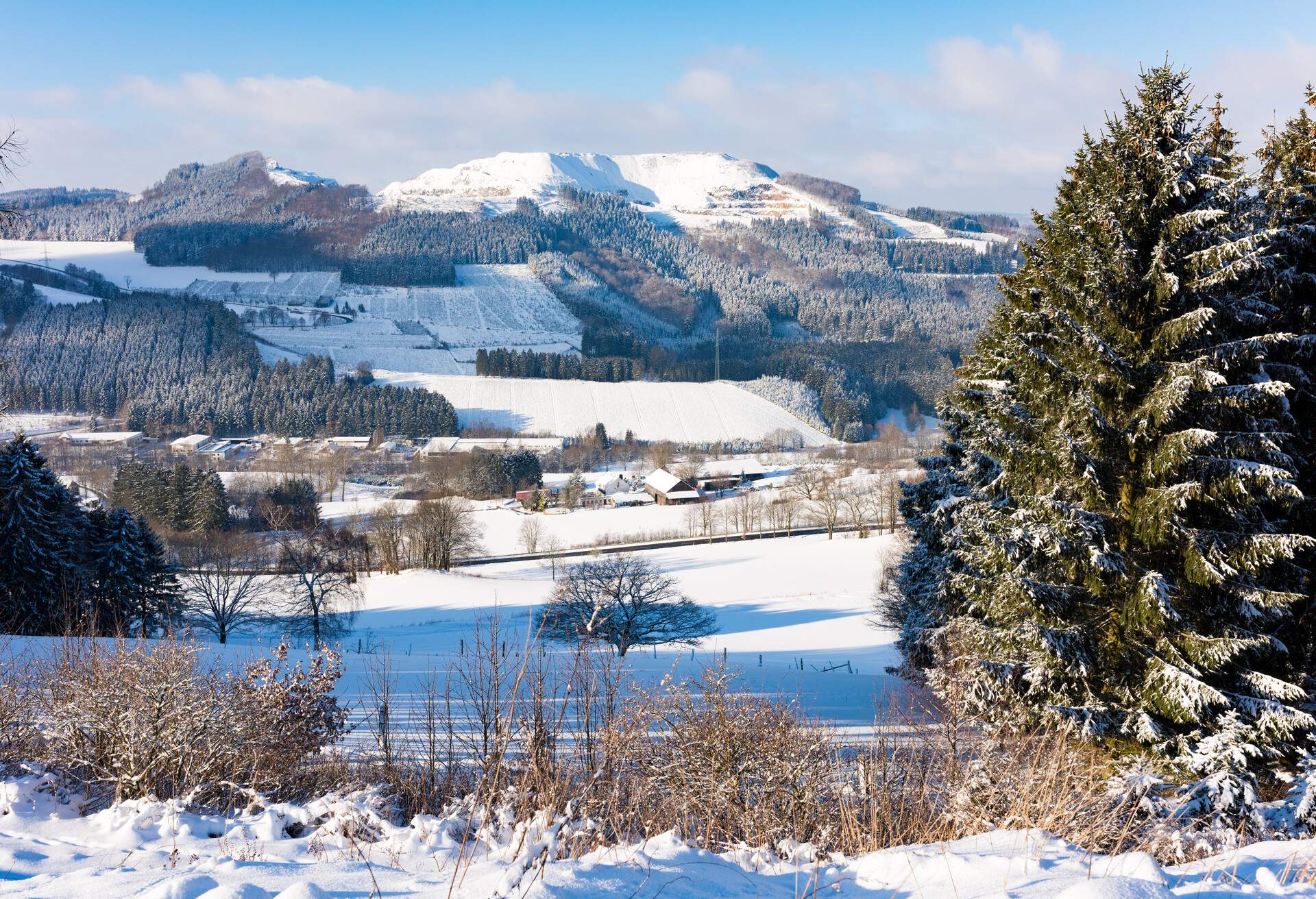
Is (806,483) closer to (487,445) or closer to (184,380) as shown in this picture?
(487,445)

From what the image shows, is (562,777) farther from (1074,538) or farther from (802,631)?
(802,631)

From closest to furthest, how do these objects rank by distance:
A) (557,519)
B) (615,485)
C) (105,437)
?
(557,519) < (615,485) < (105,437)

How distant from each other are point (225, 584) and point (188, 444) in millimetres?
66022

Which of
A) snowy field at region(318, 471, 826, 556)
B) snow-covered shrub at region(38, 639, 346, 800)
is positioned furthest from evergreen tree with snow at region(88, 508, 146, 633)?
snowy field at region(318, 471, 826, 556)

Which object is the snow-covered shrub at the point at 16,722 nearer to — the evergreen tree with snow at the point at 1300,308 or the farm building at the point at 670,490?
the evergreen tree with snow at the point at 1300,308

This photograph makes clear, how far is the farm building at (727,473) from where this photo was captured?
74.1 metres

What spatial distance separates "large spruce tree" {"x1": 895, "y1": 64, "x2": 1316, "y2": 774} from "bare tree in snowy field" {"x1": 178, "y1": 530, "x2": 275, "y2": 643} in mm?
24989

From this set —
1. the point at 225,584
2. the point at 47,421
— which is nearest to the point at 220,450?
the point at 47,421

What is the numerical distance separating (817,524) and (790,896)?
59.2m

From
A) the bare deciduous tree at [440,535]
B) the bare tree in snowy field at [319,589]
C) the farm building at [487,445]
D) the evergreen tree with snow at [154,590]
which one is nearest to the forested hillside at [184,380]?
the farm building at [487,445]

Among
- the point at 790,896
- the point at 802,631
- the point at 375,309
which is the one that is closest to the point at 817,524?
the point at 802,631

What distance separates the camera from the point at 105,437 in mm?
87125

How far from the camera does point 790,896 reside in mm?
3672

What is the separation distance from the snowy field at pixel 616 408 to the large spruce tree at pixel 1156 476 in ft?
289
